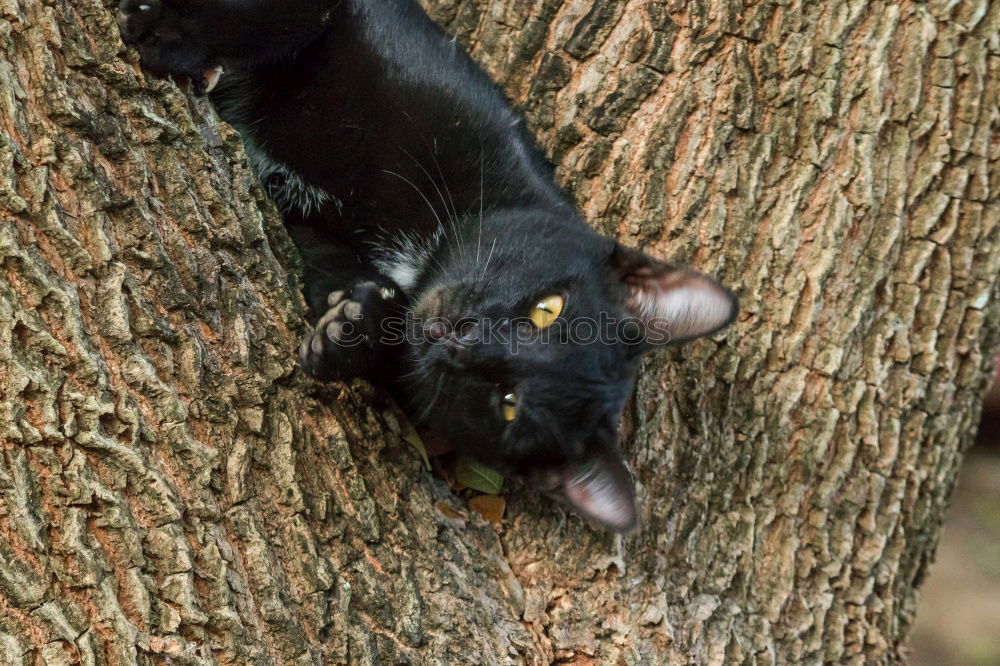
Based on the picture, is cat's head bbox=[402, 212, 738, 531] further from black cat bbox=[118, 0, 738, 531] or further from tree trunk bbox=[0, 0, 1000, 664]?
tree trunk bbox=[0, 0, 1000, 664]

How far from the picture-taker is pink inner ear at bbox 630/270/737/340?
5.56ft

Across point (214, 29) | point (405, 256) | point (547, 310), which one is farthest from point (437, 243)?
point (214, 29)

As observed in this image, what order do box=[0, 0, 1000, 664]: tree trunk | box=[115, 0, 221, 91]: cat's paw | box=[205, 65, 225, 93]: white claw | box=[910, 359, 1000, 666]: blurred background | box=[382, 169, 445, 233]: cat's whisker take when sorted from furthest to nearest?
box=[910, 359, 1000, 666]: blurred background, box=[382, 169, 445, 233]: cat's whisker, box=[205, 65, 225, 93]: white claw, box=[115, 0, 221, 91]: cat's paw, box=[0, 0, 1000, 664]: tree trunk

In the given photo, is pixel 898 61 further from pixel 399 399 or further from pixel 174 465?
pixel 174 465

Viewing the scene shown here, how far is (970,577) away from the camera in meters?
4.63

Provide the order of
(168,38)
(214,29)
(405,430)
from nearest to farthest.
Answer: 1. (168,38)
2. (214,29)
3. (405,430)

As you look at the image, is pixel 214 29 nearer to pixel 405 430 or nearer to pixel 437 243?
pixel 437 243

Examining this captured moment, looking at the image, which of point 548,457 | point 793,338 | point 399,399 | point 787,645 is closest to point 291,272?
point 399,399

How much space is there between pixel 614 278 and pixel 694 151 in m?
0.41

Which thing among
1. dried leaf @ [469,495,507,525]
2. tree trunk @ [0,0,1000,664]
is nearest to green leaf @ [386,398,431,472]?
tree trunk @ [0,0,1000,664]

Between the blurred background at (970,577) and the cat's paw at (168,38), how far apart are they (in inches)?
143

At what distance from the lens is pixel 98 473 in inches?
49.8

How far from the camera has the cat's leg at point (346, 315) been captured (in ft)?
5.12

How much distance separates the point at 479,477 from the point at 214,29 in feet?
3.41
